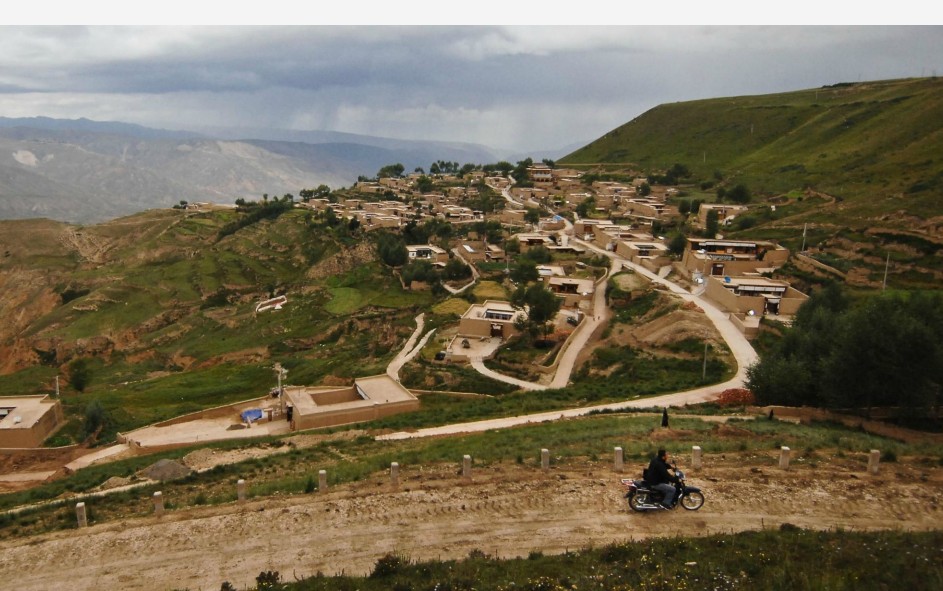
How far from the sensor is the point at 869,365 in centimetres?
2370

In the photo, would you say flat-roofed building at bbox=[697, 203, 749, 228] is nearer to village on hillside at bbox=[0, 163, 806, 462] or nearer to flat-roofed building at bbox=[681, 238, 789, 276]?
village on hillside at bbox=[0, 163, 806, 462]

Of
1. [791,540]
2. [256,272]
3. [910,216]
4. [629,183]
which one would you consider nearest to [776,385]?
[791,540]

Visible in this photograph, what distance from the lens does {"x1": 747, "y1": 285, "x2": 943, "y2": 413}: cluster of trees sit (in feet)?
76.0

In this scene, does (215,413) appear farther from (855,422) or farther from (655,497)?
(855,422)

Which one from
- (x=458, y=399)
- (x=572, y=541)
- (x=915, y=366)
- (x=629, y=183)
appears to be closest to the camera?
(x=572, y=541)

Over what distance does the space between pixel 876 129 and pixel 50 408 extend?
10645 cm

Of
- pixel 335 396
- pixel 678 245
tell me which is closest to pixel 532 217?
pixel 678 245

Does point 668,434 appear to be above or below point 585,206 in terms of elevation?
below

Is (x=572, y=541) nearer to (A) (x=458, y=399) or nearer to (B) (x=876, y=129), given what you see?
(A) (x=458, y=399)

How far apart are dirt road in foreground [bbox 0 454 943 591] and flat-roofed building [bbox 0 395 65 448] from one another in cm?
2461

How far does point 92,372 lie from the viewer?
60.6 metres

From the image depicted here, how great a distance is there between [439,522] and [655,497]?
15.8ft

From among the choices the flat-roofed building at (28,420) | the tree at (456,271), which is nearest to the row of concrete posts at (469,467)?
the flat-roofed building at (28,420)

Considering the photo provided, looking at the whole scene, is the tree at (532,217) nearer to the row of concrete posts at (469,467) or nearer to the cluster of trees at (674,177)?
the cluster of trees at (674,177)
